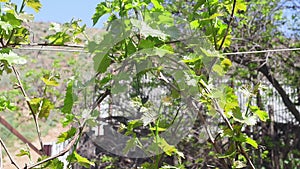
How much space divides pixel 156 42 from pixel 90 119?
7.7 inches

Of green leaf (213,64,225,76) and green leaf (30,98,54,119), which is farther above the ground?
green leaf (213,64,225,76)

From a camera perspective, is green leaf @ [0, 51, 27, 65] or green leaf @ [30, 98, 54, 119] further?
green leaf @ [30, 98, 54, 119]

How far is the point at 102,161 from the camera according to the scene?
4266 millimetres

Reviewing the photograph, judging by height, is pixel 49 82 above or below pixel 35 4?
below

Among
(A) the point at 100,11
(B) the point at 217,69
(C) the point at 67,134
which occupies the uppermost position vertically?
(A) the point at 100,11

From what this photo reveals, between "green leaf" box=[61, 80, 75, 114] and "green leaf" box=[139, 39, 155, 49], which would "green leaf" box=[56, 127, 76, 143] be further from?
"green leaf" box=[139, 39, 155, 49]

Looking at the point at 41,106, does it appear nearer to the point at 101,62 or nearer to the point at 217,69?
the point at 101,62

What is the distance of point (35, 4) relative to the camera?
830 millimetres

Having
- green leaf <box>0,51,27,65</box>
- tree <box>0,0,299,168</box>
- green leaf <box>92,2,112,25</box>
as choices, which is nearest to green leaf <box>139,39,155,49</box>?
tree <box>0,0,299,168</box>

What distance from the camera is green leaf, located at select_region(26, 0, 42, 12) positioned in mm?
821

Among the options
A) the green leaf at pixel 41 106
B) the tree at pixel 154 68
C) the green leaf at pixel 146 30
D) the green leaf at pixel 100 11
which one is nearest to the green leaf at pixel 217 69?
the tree at pixel 154 68

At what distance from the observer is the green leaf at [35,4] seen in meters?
0.82

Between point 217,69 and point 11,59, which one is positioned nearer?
point 11,59

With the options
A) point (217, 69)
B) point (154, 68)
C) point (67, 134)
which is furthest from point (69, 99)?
point (217, 69)
